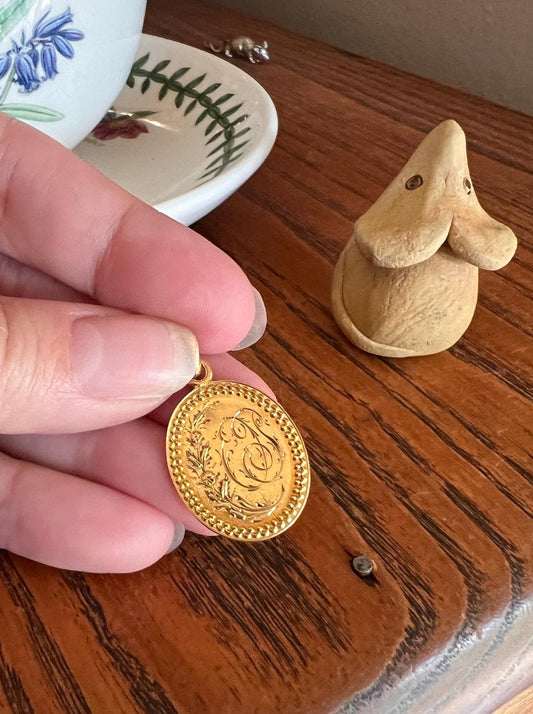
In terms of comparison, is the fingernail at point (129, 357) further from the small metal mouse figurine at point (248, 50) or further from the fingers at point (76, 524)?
the small metal mouse figurine at point (248, 50)

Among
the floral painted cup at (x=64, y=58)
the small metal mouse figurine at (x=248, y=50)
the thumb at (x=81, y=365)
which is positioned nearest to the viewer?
the thumb at (x=81, y=365)

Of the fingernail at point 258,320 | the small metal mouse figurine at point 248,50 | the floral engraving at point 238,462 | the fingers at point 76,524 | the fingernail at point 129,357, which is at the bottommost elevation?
the fingers at point 76,524

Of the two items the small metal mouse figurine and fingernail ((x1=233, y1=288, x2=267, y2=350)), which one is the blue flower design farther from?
the small metal mouse figurine

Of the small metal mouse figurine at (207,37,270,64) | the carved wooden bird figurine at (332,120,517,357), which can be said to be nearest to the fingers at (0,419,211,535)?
the carved wooden bird figurine at (332,120,517,357)

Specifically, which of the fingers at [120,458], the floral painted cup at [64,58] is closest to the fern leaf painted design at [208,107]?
the floral painted cup at [64,58]

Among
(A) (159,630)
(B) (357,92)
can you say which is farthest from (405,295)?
(B) (357,92)

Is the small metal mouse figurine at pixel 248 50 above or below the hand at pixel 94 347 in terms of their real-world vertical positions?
above
